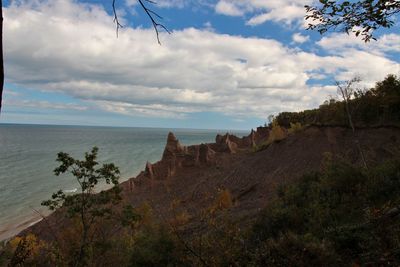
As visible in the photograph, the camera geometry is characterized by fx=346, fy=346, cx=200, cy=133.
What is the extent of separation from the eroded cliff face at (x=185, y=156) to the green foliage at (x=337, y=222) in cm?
2266

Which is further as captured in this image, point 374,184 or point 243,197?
point 243,197

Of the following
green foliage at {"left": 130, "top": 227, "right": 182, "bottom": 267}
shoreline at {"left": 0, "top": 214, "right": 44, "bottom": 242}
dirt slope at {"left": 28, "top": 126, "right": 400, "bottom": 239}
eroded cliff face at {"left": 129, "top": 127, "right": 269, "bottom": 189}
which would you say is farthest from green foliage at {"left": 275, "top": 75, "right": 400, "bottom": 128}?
shoreline at {"left": 0, "top": 214, "right": 44, "bottom": 242}

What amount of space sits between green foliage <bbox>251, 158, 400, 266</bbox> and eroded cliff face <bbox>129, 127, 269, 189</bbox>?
22.7 m

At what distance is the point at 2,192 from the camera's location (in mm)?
39031

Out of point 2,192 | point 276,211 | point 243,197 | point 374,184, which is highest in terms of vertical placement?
point 374,184

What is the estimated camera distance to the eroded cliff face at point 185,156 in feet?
122

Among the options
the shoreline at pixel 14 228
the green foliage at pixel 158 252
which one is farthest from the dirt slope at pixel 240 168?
the green foliage at pixel 158 252

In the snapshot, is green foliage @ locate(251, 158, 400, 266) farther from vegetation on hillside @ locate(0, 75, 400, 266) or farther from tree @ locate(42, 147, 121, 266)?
tree @ locate(42, 147, 121, 266)

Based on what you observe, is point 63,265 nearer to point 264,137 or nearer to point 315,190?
point 315,190

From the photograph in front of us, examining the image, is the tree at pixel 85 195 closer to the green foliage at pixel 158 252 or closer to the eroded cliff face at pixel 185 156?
the green foliage at pixel 158 252

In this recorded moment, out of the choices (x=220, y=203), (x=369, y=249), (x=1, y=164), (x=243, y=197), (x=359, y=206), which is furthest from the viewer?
(x=1, y=164)

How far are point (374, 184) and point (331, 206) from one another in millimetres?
1453

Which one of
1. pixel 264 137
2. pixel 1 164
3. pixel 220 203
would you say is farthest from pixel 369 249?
pixel 1 164

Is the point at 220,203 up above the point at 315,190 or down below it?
below
